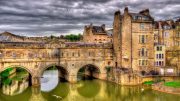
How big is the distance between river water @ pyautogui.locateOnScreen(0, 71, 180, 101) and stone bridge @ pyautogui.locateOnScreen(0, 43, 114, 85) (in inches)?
145

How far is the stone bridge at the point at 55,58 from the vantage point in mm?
52562

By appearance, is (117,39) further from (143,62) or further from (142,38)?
(143,62)

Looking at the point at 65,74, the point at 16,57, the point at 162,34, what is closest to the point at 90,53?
the point at 65,74

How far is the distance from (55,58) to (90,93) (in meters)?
11.6

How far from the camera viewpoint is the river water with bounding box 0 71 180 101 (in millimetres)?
44125

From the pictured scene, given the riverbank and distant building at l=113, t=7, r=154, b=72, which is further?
distant building at l=113, t=7, r=154, b=72

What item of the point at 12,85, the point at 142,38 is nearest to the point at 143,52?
the point at 142,38

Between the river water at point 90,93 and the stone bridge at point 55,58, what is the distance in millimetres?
3694

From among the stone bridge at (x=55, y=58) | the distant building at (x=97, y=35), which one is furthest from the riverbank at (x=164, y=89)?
the distant building at (x=97, y=35)

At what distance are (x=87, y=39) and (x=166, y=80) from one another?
36.6 m

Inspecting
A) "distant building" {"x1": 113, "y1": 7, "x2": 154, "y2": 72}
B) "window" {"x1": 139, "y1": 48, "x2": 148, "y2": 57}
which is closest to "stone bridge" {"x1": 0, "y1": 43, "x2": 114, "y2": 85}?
"distant building" {"x1": 113, "y1": 7, "x2": 154, "y2": 72}

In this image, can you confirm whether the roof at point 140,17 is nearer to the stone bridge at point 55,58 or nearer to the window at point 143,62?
the window at point 143,62

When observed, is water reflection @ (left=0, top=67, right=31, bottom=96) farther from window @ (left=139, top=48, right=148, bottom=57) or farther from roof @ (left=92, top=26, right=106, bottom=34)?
roof @ (left=92, top=26, right=106, bottom=34)

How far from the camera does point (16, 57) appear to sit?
173 ft
